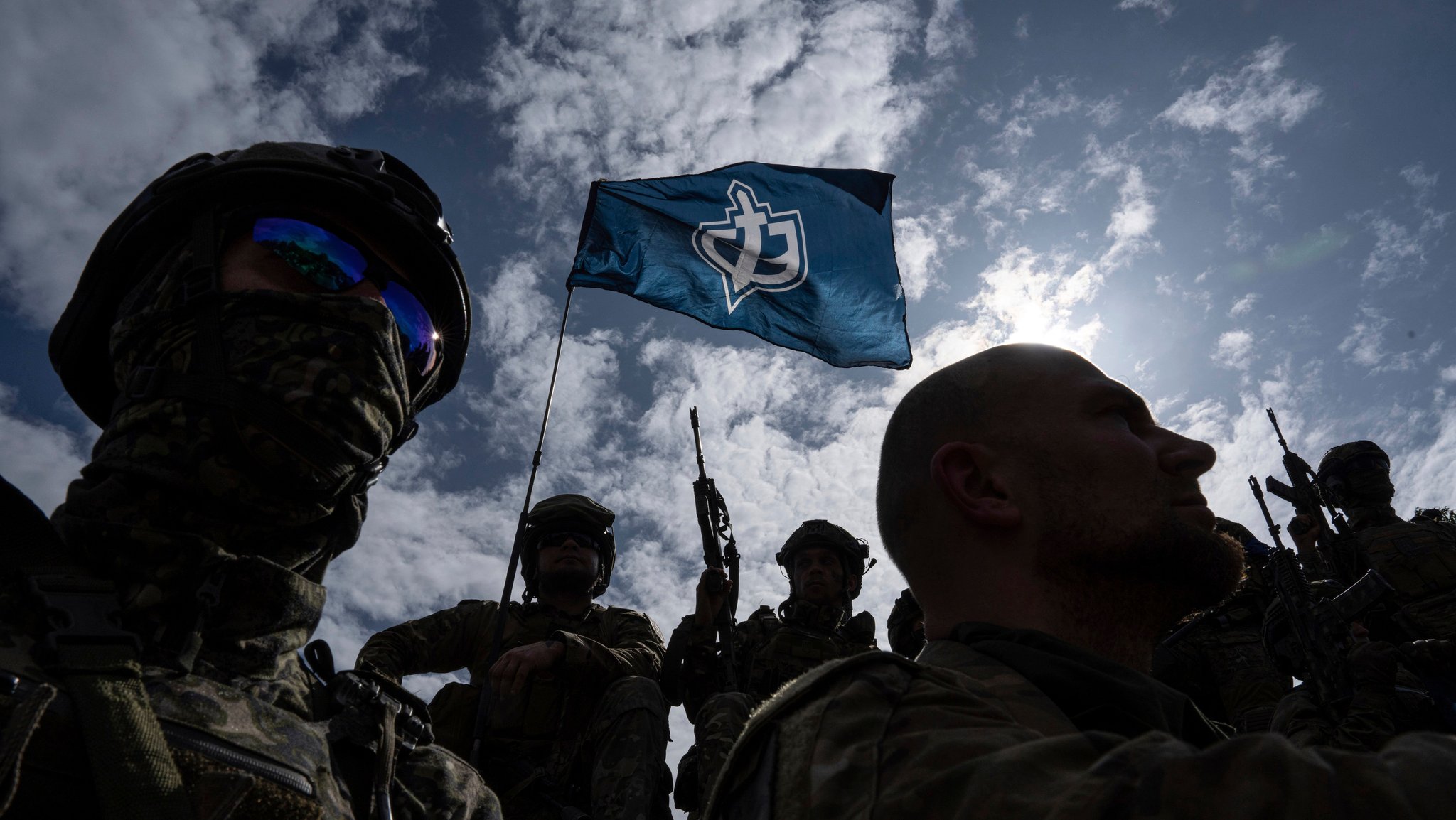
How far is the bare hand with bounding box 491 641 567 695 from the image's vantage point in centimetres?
470

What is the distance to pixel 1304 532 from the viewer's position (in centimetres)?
975

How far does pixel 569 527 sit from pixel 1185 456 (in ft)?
17.4

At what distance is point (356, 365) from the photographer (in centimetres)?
216

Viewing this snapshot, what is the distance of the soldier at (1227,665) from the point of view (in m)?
6.80

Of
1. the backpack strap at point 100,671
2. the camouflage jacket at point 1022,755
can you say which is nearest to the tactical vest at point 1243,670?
the camouflage jacket at point 1022,755

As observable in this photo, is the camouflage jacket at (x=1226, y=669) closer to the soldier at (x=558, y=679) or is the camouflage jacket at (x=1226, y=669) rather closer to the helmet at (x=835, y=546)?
the helmet at (x=835, y=546)

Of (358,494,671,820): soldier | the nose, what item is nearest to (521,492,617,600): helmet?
(358,494,671,820): soldier

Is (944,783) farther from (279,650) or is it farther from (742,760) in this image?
(279,650)

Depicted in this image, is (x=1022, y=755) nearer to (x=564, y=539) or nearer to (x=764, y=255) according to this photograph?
(x=564, y=539)

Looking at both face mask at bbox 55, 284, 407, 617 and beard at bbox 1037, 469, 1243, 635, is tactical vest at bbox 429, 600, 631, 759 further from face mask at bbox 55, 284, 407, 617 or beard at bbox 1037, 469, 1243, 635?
beard at bbox 1037, 469, 1243, 635

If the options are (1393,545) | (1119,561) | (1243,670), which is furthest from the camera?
(1393,545)

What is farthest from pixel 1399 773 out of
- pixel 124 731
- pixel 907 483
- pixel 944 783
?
pixel 124 731

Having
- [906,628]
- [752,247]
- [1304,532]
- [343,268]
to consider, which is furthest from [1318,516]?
[343,268]

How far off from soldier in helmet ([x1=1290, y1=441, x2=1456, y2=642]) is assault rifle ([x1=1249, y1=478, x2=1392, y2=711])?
53 centimetres
